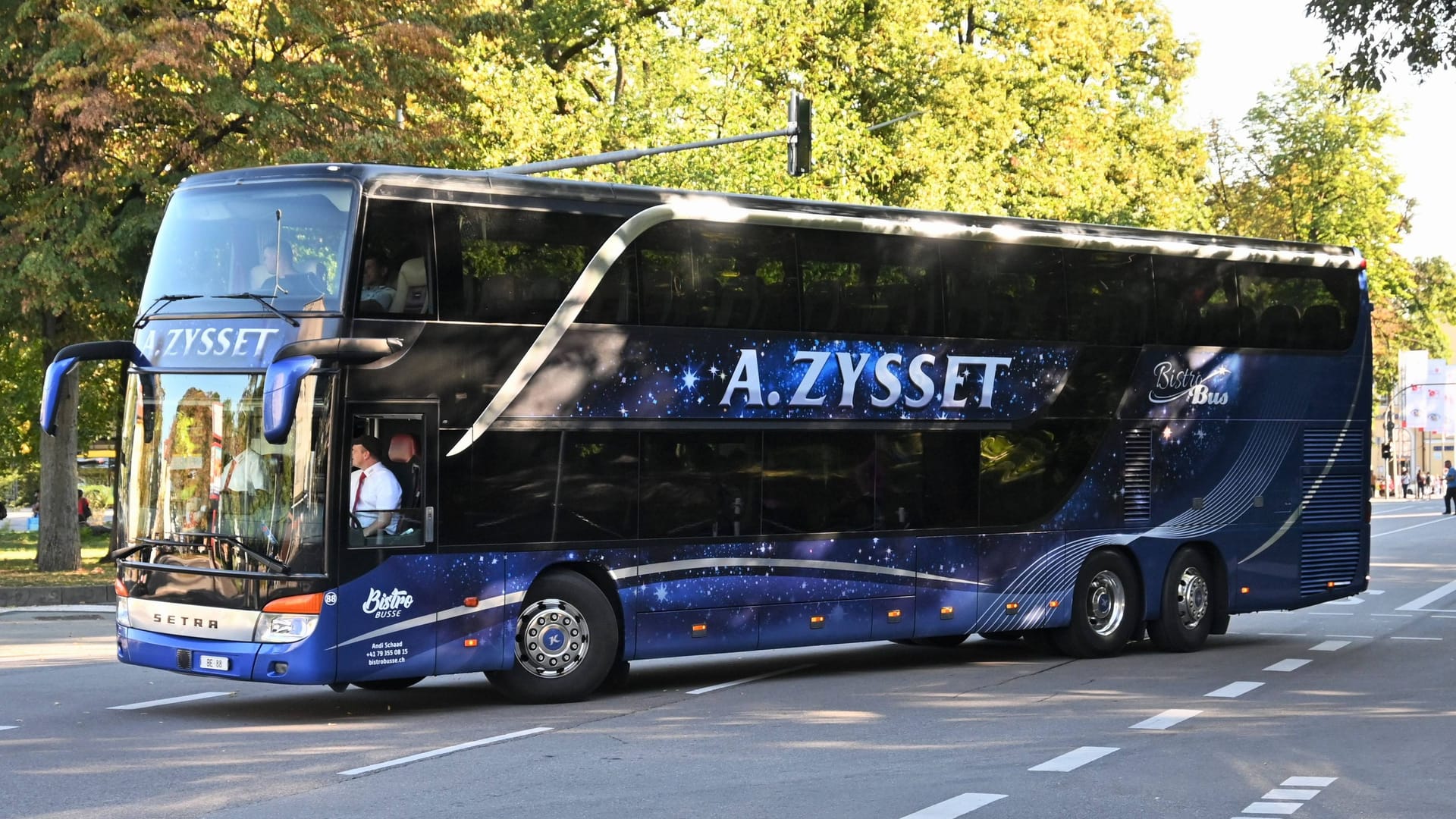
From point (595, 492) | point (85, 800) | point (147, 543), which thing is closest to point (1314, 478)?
point (595, 492)

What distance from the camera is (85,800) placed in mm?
9469

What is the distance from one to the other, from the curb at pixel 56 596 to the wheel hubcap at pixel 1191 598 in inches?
554

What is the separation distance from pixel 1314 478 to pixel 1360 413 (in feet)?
3.19

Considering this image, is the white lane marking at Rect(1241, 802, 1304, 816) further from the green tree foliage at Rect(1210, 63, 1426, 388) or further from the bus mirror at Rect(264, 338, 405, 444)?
the green tree foliage at Rect(1210, 63, 1426, 388)

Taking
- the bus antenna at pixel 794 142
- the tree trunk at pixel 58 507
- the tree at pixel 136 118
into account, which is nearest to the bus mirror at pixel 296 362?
the bus antenna at pixel 794 142

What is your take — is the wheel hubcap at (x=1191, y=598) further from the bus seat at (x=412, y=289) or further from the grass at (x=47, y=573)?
the grass at (x=47, y=573)

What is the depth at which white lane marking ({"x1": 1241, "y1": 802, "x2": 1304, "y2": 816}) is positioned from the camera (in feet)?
30.1

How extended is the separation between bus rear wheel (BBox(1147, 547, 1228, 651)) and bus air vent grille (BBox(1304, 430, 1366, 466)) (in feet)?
5.67

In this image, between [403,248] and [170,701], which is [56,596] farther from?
[403,248]

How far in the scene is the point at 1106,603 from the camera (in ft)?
58.8

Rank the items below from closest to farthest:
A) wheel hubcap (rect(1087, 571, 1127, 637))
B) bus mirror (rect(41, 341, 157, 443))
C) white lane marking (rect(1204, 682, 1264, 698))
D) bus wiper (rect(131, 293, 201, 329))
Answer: bus mirror (rect(41, 341, 157, 443))
bus wiper (rect(131, 293, 201, 329))
white lane marking (rect(1204, 682, 1264, 698))
wheel hubcap (rect(1087, 571, 1127, 637))

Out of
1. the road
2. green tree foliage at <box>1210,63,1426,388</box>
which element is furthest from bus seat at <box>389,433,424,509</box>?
green tree foliage at <box>1210,63,1426,388</box>

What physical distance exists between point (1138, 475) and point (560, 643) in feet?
21.9

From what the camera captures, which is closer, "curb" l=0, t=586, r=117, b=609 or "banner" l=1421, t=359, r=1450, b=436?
"curb" l=0, t=586, r=117, b=609
